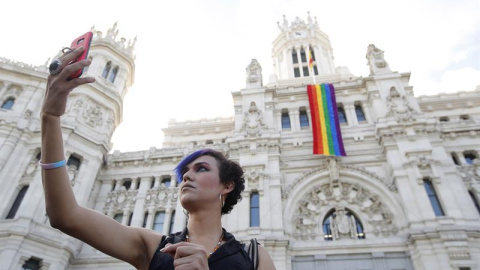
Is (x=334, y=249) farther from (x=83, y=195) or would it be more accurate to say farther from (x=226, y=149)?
(x=83, y=195)

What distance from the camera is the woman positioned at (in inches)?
99.6

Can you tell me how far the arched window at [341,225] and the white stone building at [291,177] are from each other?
0.08 metres

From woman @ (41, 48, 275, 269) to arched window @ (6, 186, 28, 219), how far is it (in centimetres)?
1895

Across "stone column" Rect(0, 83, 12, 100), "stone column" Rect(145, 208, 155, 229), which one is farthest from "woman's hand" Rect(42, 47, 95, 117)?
"stone column" Rect(0, 83, 12, 100)

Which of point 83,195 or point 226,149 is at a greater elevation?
point 226,149

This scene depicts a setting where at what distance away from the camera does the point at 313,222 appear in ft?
60.8

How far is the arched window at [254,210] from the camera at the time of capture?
18.3 m

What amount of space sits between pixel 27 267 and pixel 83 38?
18.2 metres

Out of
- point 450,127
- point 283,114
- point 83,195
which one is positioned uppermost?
point 283,114

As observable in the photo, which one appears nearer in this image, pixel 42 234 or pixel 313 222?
pixel 42 234

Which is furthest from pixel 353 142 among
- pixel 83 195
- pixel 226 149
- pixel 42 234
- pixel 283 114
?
pixel 42 234

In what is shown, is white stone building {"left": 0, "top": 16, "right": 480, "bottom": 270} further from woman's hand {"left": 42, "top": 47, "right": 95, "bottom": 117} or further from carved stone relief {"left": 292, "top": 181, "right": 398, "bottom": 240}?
woman's hand {"left": 42, "top": 47, "right": 95, "bottom": 117}

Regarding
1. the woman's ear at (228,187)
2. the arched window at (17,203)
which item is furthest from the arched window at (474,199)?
the arched window at (17,203)

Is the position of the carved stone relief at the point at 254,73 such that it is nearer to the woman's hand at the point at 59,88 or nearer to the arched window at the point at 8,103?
the arched window at the point at 8,103
